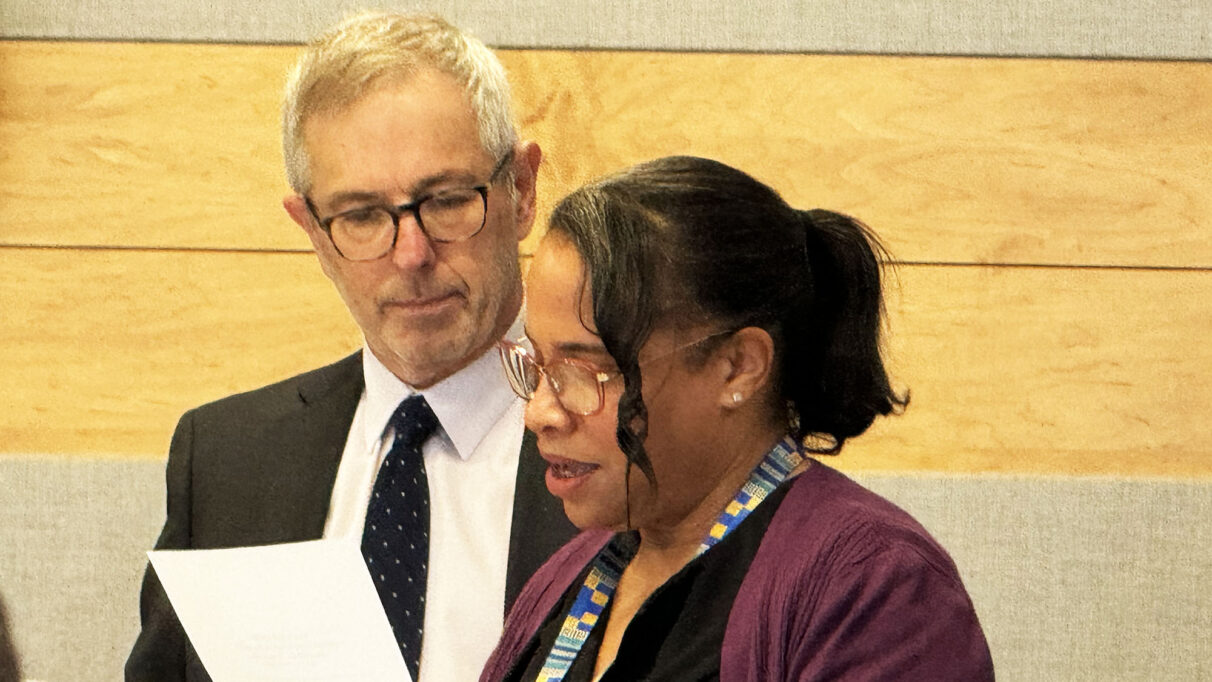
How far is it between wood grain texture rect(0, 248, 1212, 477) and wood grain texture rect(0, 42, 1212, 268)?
5 centimetres

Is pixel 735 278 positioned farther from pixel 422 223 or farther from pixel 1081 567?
pixel 1081 567

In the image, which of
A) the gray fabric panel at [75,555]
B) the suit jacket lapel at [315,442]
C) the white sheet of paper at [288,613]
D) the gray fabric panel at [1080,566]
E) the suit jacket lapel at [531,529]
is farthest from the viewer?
the gray fabric panel at [75,555]

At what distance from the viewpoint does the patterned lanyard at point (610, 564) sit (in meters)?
1.09

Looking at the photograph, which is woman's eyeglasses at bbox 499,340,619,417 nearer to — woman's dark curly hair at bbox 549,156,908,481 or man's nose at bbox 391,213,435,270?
woman's dark curly hair at bbox 549,156,908,481

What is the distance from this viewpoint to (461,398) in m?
1.52

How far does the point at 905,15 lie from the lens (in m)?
1.97

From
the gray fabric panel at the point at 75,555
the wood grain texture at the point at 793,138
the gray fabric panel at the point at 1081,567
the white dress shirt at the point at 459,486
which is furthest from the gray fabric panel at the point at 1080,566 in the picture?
the gray fabric panel at the point at 75,555

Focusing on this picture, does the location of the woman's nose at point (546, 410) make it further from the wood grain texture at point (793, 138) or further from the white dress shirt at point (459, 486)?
the wood grain texture at point (793, 138)

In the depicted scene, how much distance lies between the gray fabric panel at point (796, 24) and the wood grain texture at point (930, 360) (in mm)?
294

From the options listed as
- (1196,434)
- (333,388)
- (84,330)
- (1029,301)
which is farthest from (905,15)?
(84,330)

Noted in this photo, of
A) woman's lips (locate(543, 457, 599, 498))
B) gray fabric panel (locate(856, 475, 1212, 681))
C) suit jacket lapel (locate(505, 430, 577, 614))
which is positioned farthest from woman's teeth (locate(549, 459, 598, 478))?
gray fabric panel (locate(856, 475, 1212, 681))

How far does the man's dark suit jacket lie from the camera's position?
1.50 m

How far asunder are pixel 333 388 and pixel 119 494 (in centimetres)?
53

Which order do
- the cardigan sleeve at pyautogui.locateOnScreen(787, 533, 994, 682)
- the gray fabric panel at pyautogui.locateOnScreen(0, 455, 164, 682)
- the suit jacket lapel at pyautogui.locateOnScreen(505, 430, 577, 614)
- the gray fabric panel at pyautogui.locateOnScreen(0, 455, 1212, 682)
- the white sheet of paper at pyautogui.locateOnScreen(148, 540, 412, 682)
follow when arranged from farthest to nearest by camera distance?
the gray fabric panel at pyautogui.locateOnScreen(0, 455, 164, 682), the gray fabric panel at pyautogui.locateOnScreen(0, 455, 1212, 682), the suit jacket lapel at pyautogui.locateOnScreen(505, 430, 577, 614), the white sheet of paper at pyautogui.locateOnScreen(148, 540, 412, 682), the cardigan sleeve at pyautogui.locateOnScreen(787, 533, 994, 682)
